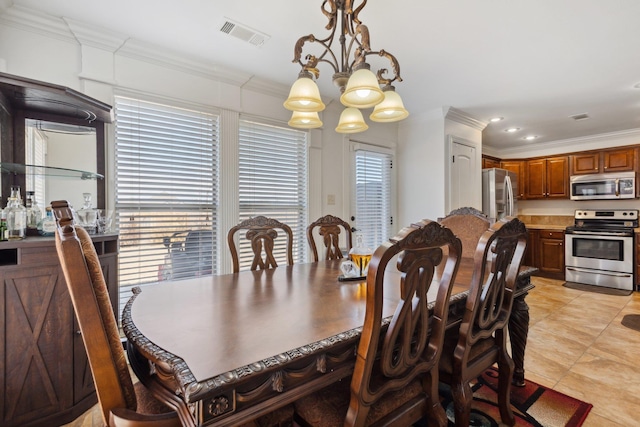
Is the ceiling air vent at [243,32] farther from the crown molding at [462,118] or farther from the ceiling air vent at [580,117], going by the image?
the ceiling air vent at [580,117]

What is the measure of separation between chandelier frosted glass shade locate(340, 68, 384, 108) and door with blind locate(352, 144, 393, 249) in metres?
2.29

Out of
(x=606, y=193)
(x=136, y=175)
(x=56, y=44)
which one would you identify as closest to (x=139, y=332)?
A: (x=136, y=175)

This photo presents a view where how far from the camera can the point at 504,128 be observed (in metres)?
4.86

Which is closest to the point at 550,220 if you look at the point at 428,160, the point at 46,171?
the point at 428,160

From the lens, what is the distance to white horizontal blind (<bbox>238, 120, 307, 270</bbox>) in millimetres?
3117

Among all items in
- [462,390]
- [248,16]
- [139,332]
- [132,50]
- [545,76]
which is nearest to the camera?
[139,332]

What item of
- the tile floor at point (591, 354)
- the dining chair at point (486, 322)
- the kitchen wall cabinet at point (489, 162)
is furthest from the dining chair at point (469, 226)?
the kitchen wall cabinet at point (489, 162)

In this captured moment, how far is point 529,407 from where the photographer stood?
5.98 ft

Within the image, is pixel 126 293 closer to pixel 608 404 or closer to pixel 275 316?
pixel 275 316

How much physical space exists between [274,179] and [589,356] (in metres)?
3.21

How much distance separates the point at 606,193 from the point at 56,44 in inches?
282

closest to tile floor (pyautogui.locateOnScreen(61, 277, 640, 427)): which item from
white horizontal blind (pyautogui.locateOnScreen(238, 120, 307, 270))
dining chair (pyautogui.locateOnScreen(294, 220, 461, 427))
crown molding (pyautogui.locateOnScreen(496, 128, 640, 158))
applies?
dining chair (pyautogui.locateOnScreen(294, 220, 461, 427))

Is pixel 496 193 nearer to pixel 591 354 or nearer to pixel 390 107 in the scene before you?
pixel 591 354

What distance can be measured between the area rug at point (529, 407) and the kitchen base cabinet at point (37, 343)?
210cm
